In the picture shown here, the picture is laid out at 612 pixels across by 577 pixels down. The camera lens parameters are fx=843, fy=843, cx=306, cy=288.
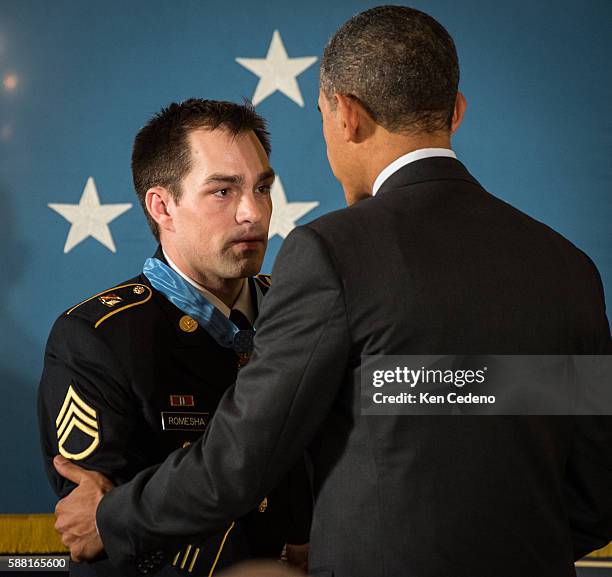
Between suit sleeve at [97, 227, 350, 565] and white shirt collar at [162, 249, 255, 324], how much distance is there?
0.44 metres

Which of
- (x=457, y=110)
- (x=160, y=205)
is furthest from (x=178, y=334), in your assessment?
(x=457, y=110)

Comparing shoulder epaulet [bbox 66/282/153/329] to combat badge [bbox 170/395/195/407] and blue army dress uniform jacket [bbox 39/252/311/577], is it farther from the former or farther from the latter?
combat badge [bbox 170/395/195/407]

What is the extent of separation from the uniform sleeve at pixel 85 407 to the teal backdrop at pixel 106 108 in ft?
4.64

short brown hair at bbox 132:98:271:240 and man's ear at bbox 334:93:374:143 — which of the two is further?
short brown hair at bbox 132:98:271:240

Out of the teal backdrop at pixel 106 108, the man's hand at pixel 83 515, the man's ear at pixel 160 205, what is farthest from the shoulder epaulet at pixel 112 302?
the teal backdrop at pixel 106 108

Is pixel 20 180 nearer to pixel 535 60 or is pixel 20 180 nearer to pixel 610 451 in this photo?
pixel 535 60

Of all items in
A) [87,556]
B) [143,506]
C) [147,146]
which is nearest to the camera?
[143,506]

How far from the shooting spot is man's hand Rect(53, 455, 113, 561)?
1142 millimetres

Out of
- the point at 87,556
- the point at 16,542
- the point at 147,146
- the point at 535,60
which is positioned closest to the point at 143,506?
the point at 87,556

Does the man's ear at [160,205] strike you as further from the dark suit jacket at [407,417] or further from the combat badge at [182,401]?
the dark suit jacket at [407,417]

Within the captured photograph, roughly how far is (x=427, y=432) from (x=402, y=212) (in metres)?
0.24

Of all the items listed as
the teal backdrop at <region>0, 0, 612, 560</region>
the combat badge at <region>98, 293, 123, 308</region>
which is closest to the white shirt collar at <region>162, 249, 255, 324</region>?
the combat badge at <region>98, 293, 123, 308</region>

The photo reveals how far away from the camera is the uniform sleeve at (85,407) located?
1.21 meters

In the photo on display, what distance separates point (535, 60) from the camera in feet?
8.48
